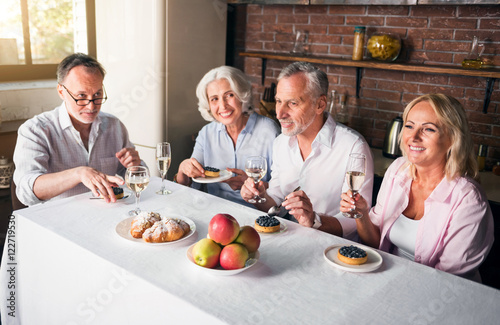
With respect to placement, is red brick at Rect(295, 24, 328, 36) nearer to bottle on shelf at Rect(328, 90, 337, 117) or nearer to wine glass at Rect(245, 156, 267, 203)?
bottle on shelf at Rect(328, 90, 337, 117)

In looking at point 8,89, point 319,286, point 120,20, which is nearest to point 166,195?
point 319,286

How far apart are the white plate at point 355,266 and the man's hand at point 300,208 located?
0.20 m

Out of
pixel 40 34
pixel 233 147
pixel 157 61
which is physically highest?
pixel 40 34

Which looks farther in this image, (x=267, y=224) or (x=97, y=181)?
(x=97, y=181)

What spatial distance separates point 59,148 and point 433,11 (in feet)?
7.62

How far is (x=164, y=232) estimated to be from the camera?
4.57ft

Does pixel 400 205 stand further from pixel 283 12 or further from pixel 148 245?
pixel 283 12

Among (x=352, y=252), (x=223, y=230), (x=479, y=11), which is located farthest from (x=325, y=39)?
(x=223, y=230)

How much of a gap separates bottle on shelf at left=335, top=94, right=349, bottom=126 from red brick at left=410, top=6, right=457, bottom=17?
715 millimetres

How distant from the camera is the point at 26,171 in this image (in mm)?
1912

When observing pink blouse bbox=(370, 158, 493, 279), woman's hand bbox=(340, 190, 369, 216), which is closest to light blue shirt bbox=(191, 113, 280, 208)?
woman's hand bbox=(340, 190, 369, 216)

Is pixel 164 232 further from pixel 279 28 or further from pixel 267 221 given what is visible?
pixel 279 28

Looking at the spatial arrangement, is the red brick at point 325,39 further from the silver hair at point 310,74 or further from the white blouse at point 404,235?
the white blouse at point 404,235

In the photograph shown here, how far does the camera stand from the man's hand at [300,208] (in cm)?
155
